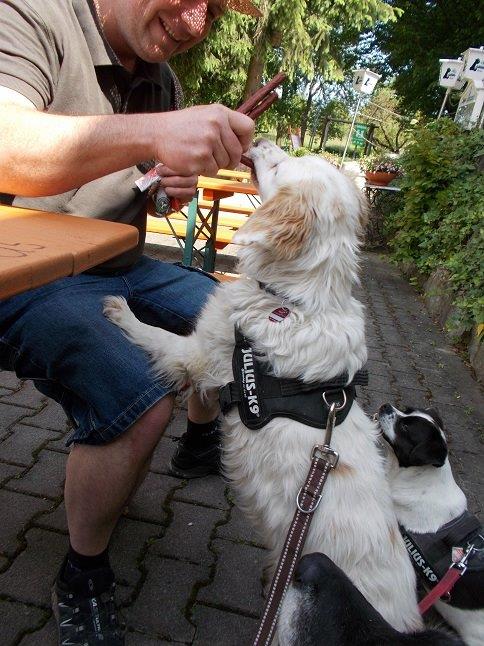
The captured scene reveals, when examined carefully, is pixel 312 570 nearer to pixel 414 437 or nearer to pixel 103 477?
pixel 103 477

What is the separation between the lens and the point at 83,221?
1540mm

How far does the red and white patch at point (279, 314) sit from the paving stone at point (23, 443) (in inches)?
64.3

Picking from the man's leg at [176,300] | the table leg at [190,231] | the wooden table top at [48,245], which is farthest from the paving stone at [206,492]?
the table leg at [190,231]

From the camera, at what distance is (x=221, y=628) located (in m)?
2.05

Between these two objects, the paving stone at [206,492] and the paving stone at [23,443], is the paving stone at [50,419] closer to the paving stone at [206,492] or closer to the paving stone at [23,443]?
the paving stone at [23,443]

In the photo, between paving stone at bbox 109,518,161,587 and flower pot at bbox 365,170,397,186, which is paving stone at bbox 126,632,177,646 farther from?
flower pot at bbox 365,170,397,186

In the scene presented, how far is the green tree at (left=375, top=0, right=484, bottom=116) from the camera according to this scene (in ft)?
55.7

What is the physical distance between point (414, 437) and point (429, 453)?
10 centimetres

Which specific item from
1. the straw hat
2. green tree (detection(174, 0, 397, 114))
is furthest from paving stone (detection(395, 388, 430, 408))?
green tree (detection(174, 0, 397, 114))

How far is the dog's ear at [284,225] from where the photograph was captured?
1902mm

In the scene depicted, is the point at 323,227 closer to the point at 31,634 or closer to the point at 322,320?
the point at 322,320

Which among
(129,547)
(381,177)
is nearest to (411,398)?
(129,547)

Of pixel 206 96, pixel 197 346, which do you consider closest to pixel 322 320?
pixel 197 346

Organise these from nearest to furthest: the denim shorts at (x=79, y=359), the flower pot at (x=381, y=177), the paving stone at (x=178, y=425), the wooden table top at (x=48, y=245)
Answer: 1. the wooden table top at (x=48, y=245)
2. the denim shorts at (x=79, y=359)
3. the paving stone at (x=178, y=425)
4. the flower pot at (x=381, y=177)
